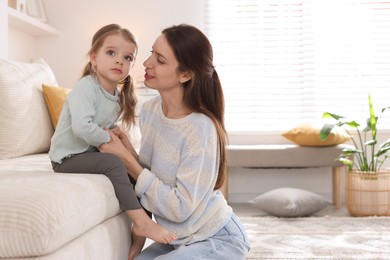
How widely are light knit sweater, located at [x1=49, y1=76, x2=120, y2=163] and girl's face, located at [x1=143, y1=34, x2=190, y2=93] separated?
0.55 feet

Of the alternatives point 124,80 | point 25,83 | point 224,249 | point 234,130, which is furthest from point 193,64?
point 234,130

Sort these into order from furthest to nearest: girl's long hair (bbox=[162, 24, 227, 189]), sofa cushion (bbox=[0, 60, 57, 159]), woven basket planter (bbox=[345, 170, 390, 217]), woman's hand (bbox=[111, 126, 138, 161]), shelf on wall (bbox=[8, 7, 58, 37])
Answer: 1. woven basket planter (bbox=[345, 170, 390, 217])
2. shelf on wall (bbox=[8, 7, 58, 37])
3. sofa cushion (bbox=[0, 60, 57, 159])
4. woman's hand (bbox=[111, 126, 138, 161])
5. girl's long hair (bbox=[162, 24, 227, 189])

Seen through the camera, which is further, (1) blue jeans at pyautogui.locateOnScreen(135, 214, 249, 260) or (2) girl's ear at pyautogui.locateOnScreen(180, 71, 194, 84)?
(2) girl's ear at pyautogui.locateOnScreen(180, 71, 194, 84)

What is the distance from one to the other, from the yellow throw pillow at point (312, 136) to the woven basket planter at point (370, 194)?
364 mm

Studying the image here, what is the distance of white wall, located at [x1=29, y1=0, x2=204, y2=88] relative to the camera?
4.78 metres

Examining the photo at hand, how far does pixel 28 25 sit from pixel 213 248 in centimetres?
296

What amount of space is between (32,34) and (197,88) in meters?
3.18

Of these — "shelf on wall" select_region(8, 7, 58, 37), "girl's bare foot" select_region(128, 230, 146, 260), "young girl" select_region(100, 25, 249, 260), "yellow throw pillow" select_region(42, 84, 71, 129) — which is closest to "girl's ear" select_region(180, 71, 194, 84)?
"young girl" select_region(100, 25, 249, 260)

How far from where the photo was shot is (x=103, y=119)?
1926 mm

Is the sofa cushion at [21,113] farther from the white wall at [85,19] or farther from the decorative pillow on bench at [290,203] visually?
the white wall at [85,19]

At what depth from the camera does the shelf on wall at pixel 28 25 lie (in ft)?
12.4

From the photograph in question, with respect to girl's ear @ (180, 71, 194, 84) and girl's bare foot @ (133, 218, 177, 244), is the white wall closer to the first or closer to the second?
girl's ear @ (180, 71, 194, 84)

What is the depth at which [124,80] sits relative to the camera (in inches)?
81.8

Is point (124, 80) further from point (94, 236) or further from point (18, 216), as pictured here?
point (18, 216)
